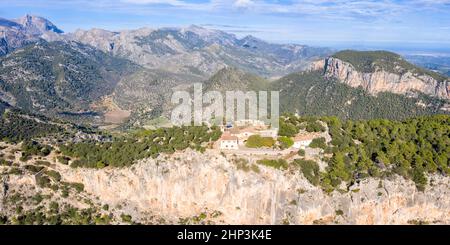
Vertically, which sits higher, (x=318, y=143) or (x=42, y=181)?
(x=318, y=143)

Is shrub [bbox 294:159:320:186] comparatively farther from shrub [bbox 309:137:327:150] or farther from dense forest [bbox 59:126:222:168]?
dense forest [bbox 59:126:222:168]

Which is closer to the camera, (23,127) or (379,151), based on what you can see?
(379,151)

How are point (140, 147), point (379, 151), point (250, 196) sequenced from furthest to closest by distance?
point (140, 147) → point (379, 151) → point (250, 196)

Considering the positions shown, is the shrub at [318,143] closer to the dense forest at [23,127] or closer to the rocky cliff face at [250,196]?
the rocky cliff face at [250,196]

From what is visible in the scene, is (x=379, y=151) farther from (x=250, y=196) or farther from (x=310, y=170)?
(x=250, y=196)

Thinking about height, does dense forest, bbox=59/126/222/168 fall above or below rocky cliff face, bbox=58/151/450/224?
above

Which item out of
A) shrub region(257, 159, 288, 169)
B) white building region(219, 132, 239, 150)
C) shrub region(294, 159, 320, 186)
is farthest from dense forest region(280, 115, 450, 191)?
white building region(219, 132, 239, 150)

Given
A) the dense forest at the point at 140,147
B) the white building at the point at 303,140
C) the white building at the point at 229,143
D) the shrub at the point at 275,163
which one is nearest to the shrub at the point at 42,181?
the dense forest at the point at 140,147

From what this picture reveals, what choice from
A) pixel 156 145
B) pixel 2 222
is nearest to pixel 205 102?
pixel 156 145

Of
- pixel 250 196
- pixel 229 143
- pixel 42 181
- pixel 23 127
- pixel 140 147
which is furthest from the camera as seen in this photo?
pixel 23 127

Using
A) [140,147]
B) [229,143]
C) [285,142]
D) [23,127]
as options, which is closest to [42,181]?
[140,147]
